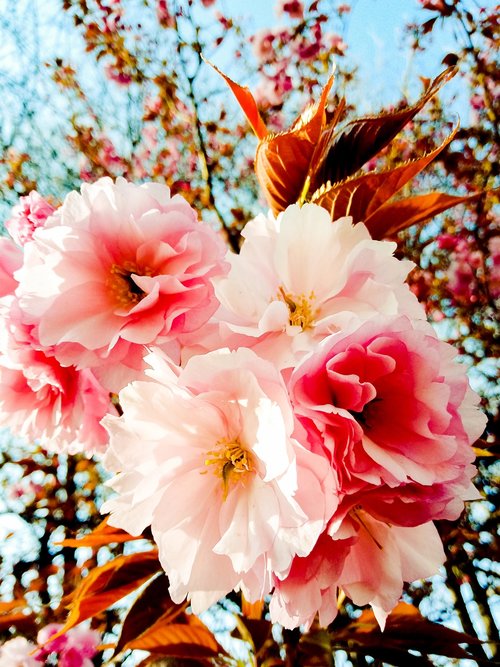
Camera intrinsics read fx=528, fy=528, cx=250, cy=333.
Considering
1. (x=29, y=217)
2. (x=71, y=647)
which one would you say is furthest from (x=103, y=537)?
(x=71, y=647)

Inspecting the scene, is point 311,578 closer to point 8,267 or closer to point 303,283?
point 303,283

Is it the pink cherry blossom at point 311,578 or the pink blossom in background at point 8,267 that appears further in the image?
the pink blossom in background at point 8,267

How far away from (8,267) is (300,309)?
381 millimetres

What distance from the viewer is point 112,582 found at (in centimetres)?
76

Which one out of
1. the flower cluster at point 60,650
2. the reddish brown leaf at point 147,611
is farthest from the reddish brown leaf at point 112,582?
the flower cluster at point 60,650

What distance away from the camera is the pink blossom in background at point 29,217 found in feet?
2.26

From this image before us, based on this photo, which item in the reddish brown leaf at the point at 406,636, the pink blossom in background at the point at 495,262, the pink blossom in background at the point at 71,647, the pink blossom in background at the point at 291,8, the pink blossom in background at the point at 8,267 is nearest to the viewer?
the pink blossom in background at the point at 8,267

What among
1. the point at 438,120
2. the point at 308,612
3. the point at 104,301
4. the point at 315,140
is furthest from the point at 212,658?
→ the point at 438,120

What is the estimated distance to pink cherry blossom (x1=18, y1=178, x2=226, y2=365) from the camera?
1.82ft

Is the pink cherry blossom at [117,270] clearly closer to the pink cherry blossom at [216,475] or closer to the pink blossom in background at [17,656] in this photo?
the pink cherry blossom at [216,475]

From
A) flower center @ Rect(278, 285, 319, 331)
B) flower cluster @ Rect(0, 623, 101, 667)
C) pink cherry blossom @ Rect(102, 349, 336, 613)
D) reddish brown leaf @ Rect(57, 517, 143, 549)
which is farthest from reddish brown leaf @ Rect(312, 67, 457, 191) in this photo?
flower cluster @ Rect(0, 623, 101, 667)

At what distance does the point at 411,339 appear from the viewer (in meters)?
0.45

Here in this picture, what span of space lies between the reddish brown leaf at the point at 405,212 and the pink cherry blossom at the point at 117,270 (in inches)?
8.0

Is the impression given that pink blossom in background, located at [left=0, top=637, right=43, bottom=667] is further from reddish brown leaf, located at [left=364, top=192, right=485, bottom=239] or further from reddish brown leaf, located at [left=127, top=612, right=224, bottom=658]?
reddish brown leaf, located at [left=364, top=192, right=485, bottom=239]
